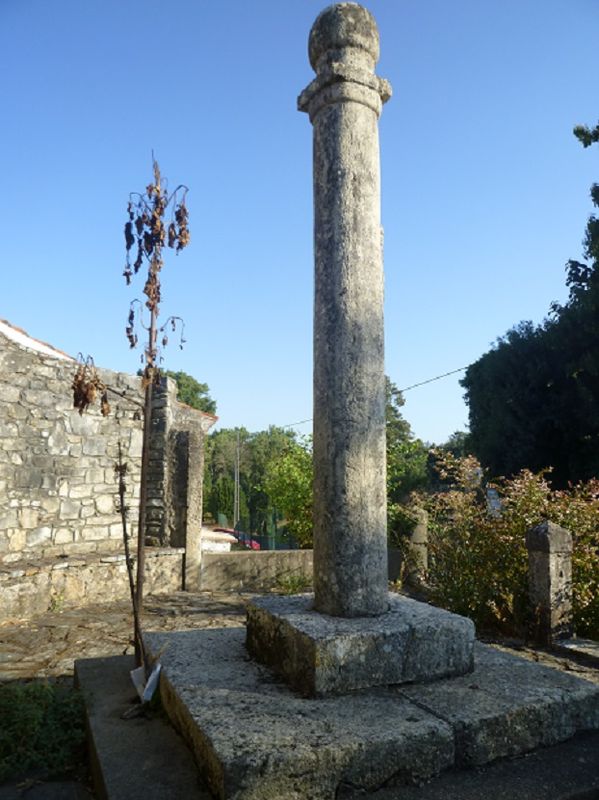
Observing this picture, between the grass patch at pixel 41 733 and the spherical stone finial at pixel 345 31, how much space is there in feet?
11.1

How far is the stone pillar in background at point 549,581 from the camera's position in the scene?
437 centimetres

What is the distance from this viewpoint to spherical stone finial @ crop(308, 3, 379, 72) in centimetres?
281

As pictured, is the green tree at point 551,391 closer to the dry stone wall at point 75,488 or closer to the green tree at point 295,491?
the green tree at point 295,491

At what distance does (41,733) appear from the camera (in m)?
2.54

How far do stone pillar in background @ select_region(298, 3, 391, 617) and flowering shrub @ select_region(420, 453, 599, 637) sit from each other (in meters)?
2.80

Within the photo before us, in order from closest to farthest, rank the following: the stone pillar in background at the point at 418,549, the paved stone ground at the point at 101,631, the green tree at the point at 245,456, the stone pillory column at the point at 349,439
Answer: the stone pillory column at the point at 349,439 → the paved stone ground at the point at 101,631 → the stone pillar in background at the point at 418,549 → the green tree at the point at 245,456

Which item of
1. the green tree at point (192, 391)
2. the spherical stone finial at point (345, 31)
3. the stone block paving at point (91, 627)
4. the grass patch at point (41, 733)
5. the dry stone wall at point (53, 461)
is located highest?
the green tree at point (192, 391)

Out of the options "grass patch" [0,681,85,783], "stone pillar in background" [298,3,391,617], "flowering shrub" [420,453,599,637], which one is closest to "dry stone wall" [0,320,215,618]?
"grass patch" [0,681,85,783]

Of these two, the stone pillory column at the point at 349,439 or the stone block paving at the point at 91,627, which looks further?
the stone block paving at the point at 91,627

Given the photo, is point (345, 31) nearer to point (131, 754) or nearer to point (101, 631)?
point (131, 754)

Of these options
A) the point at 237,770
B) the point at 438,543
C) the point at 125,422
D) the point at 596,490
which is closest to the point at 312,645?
the point at 237,770

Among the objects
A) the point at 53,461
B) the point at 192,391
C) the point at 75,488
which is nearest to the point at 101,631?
the point at 75,488

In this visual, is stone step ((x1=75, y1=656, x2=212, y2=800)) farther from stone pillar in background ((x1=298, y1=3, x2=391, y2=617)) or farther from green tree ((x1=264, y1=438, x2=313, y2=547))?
green tree ((x1=264, y1=438, x2=313, y2=547))

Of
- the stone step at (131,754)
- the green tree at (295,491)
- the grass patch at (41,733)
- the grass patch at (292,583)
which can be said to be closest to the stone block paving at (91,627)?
the grass patch at (292,583)
